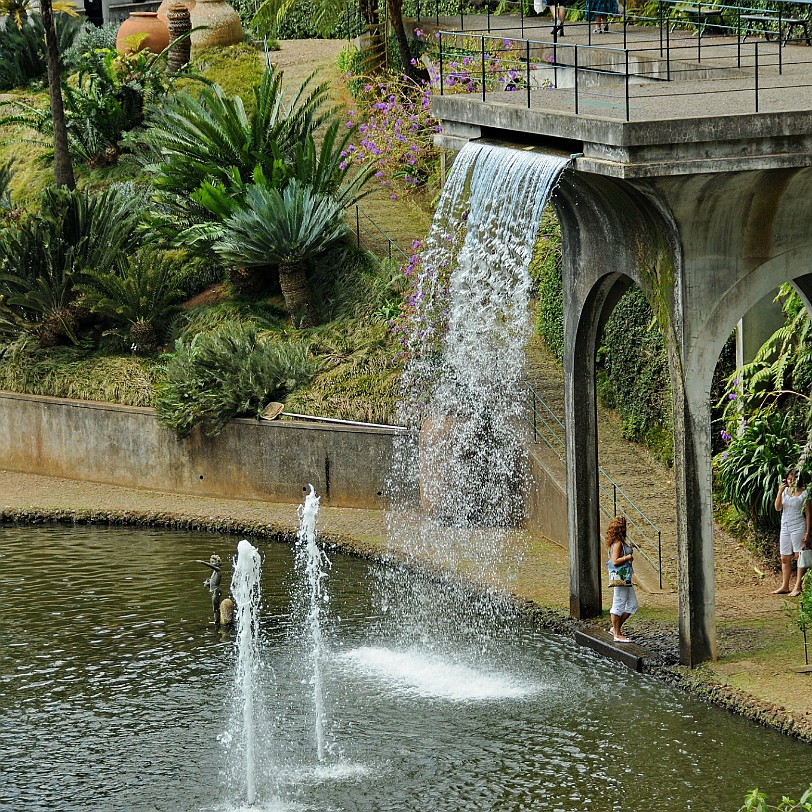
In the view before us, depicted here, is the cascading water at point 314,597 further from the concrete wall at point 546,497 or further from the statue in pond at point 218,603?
the concrete wall at point 546,497

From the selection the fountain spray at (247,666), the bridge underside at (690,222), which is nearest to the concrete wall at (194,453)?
the fountain spray at (247,666)

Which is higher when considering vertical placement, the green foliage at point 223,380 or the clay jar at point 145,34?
the clay jar at point 145,34

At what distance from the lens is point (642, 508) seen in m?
16.3

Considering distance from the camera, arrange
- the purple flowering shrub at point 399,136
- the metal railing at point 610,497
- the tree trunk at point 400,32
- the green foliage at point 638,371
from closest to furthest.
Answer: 1. the metal railing at point 610,497
2. the green foliage at point 638,371
3. the purple flowering shrub at point 399,136
4. the tree trunk at point 400,32

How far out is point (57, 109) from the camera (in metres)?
→ 24.2

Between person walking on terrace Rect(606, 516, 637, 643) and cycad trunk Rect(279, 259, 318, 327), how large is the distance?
8.72 m

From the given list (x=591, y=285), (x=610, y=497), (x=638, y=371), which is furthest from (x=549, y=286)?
(x=591, y=285)

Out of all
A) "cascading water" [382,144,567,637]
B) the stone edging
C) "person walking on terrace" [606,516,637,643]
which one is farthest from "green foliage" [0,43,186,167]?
"person walking on terrace" [606,516,637,643]

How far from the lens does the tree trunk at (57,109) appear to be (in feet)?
77.5

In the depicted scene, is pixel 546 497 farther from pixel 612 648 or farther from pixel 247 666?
pixel 247 666

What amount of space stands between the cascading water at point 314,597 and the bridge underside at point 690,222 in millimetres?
2943

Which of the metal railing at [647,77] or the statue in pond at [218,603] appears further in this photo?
the statue in pond at [218,603]

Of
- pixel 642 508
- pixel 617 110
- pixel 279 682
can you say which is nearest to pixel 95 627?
pixel 279 682

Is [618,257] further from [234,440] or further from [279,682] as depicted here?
[234,440]
